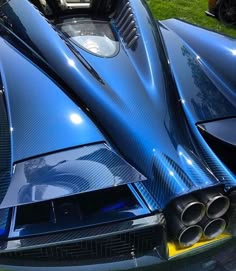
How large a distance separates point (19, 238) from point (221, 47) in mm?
1798

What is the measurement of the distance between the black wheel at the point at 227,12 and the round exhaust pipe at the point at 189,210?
478 centimetres

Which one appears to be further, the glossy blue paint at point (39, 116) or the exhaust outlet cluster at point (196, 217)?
the glossy blue paint at point (39, 116)

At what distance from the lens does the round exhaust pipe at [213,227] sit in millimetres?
1958

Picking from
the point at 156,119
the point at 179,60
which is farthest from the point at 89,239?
the point at 179,60

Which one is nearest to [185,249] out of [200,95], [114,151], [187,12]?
[114,151]

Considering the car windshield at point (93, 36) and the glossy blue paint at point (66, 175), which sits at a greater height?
the car windshield at point (93, 36)

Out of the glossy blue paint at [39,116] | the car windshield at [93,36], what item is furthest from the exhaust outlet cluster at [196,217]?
the car windshield at [93,36]

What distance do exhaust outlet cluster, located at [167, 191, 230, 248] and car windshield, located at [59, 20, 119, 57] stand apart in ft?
3.85

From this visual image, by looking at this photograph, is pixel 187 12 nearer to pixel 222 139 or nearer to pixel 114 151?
pixel 222 139

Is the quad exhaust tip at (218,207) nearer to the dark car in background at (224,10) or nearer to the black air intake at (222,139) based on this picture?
the black air intake at (222,139)

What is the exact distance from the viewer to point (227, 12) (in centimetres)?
619

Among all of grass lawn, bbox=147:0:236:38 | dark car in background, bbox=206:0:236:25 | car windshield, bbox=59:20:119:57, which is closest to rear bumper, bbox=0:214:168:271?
car windshield, bbox=59:20:119:57

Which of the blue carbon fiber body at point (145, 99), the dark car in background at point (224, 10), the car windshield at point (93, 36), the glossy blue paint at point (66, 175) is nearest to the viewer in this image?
the glossy blue paint at point (66, 175)

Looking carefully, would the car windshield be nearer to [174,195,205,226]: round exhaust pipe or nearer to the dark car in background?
[174,195,205,226]: round exhaust pipe
